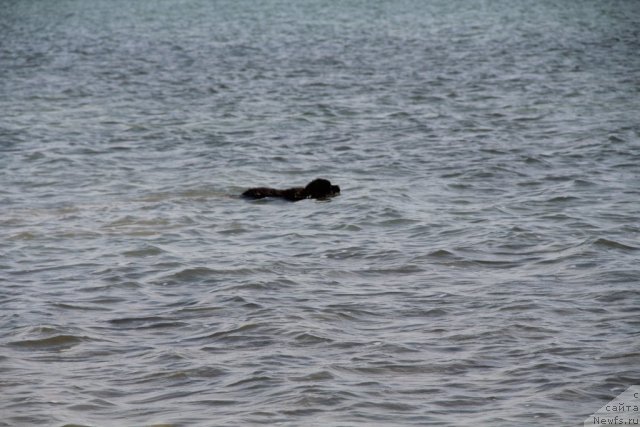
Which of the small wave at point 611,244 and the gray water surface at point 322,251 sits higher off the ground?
the gray water surface at point 322,251

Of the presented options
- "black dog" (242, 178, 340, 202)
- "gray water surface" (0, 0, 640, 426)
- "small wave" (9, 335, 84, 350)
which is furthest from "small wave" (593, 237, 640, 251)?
"small wave" (9, 335, 84, 350)

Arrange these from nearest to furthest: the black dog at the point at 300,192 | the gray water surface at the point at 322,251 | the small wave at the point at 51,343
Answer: the gray water surface at the point at 322,251
the small wave at the point at 51,343
the black dog at the point at 300,192

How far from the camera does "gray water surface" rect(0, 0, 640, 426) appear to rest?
28.9ft

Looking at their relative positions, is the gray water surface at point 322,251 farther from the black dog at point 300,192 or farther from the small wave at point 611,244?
the black dog at point 300,192

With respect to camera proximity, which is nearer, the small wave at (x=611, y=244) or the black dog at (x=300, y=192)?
the small wave at (x=611, y=244)

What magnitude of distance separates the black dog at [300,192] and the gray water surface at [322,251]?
33cm

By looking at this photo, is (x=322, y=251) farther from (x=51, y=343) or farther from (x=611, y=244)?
(x=51, y=343)

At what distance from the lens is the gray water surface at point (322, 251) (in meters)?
8.81

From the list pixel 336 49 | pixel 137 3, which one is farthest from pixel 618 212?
pixel 137 3

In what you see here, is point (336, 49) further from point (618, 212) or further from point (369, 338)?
point (369, 338)

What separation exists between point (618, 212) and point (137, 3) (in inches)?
3154

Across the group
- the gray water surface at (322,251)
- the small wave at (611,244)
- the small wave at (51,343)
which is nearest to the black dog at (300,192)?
the gray water surface at (322,251)

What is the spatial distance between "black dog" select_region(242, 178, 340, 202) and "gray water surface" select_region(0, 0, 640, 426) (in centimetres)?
33

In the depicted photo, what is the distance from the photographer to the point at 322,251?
43.9 feet
